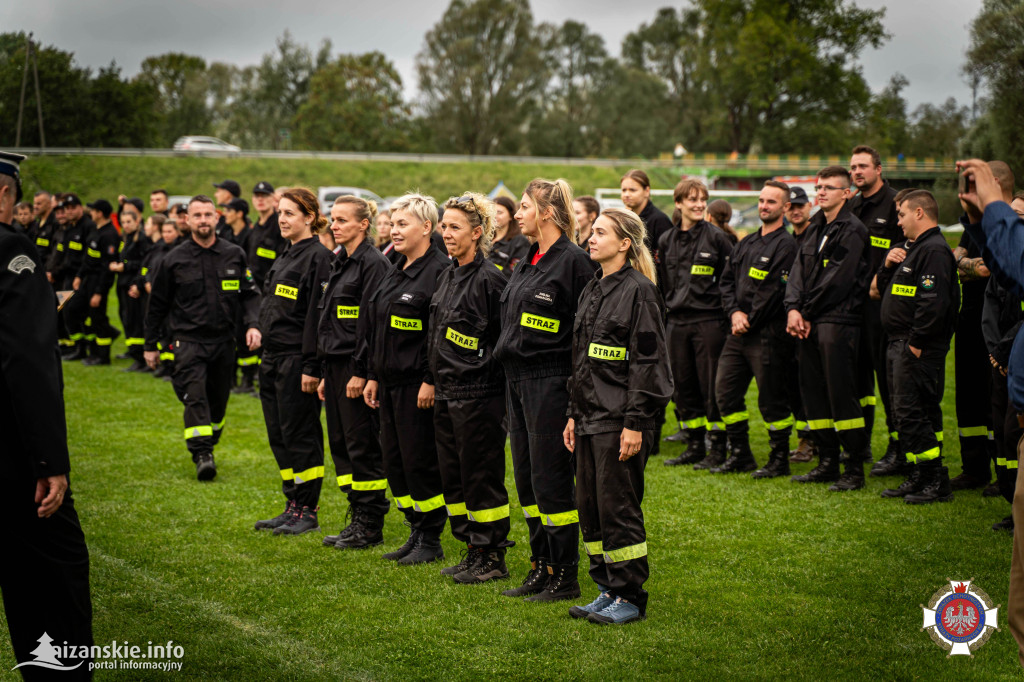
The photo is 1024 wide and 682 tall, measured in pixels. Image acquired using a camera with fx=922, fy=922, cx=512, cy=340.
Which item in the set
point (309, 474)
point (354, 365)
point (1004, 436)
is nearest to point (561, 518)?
point (354, 365)

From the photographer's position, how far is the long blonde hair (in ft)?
17.1

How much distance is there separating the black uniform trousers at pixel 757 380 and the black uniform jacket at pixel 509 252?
2.37 meters

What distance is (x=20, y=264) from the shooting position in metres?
3.76

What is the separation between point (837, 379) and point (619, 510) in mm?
3668

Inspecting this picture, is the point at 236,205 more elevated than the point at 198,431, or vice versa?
the point at 236,205

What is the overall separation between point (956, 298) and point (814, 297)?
111cm

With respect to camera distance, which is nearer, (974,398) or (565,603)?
(565,603)

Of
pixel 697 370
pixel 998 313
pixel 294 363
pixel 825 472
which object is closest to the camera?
pixel 998 313

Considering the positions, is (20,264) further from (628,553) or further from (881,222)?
(881,222)

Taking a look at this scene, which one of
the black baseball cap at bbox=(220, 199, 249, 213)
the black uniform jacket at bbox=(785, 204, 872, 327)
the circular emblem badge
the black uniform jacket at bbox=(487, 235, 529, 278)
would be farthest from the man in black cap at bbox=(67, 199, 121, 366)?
the circular emblem badge

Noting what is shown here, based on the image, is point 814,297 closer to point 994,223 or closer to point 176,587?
point 994,223

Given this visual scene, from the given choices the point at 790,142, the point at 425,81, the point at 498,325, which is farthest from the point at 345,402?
the point at 425,81

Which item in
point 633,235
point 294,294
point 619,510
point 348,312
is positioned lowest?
point 619,510

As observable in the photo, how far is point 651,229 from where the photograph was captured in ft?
31.6
